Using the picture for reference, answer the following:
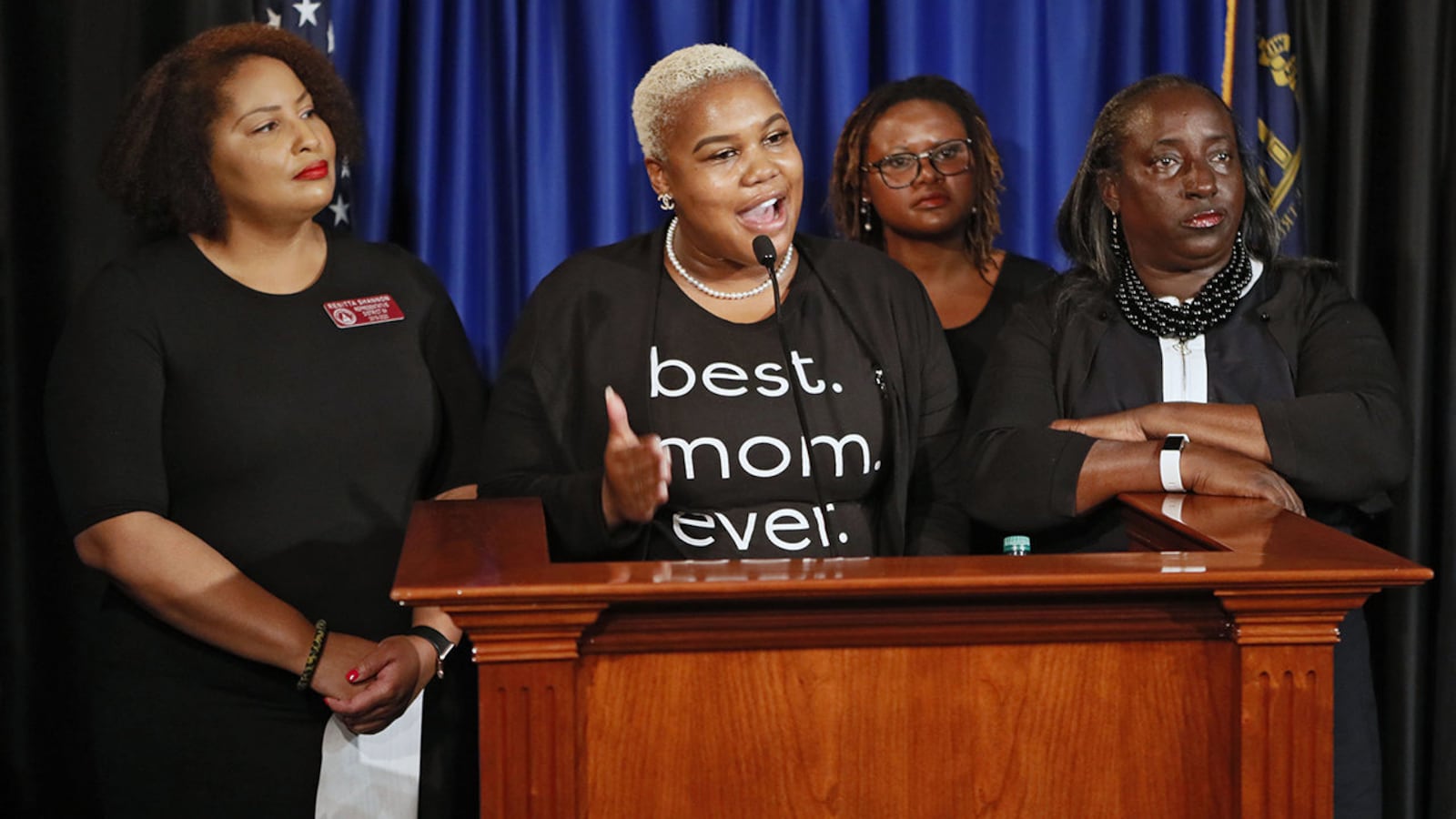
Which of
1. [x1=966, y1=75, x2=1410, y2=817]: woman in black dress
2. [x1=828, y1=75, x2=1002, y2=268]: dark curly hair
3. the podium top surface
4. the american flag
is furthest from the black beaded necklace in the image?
the american flag

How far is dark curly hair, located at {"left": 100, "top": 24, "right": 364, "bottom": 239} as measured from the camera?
8.10ft

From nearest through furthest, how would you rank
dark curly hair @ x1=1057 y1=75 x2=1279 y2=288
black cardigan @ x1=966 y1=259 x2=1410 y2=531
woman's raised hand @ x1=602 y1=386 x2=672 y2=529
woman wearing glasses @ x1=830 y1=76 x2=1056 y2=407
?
woman's raised hand @ x1=602 y1=386 x2=672 y2=529 < black cardigan @ x1=966 y1=259 x2=1410 y2=531 < dark curly hair @ x1=1057 y1=75 x2=1279 y2=288 < woman wearing glasses @ x1=830 y1=76 x2=1056 y2=407

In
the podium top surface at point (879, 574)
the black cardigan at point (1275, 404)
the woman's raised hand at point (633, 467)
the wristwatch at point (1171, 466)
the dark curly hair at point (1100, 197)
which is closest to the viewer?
the podium top surface at point (879, 574)

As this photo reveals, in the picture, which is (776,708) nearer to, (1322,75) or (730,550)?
(730,550)

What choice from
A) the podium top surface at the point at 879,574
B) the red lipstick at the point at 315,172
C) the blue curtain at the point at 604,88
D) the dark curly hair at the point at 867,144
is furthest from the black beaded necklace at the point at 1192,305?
the red lipstick at the point at 315,172

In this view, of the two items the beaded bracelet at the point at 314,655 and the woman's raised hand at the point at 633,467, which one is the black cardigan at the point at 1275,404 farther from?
the beaded bracelet at the point at 314,655

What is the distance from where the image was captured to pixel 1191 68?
3334 millimetres

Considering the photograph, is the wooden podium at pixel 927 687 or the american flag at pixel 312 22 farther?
the american flag at pixel 312 22

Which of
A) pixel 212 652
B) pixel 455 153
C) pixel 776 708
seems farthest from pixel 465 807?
pixel 776 708

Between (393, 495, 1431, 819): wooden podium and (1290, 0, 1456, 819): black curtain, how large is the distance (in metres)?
1.67

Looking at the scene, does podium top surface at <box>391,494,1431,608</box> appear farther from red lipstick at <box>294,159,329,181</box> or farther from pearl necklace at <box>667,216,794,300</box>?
red lipstick at <box>294,159,329,181</box>

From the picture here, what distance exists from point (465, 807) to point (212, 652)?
72 cm

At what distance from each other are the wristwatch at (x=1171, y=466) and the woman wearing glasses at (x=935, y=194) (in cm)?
91

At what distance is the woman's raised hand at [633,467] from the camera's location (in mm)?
1880
